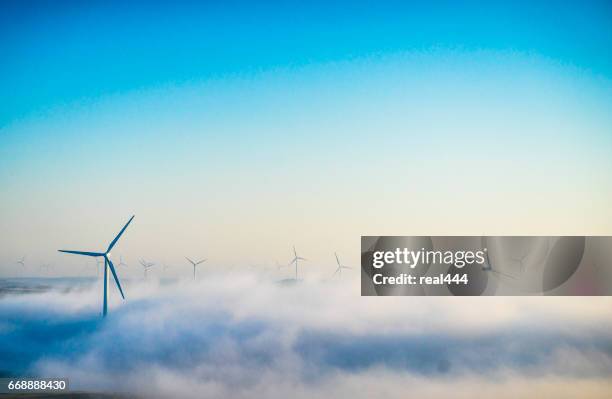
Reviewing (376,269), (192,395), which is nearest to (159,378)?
(192,395)

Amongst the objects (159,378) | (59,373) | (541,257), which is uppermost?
(541,257)

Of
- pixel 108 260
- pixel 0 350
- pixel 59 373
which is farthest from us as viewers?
pixel 108 260

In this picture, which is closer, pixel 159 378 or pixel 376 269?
pixel 376 269

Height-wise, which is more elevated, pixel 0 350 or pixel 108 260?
pixel 108 260

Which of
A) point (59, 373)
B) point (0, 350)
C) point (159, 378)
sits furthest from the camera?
point (159, 378)

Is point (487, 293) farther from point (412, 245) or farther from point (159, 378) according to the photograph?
point (159, 378)

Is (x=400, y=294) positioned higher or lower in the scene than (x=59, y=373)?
higher

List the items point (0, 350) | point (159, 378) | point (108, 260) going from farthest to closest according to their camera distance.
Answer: point (108, 260)
point (159, 378)
point (0, 350)

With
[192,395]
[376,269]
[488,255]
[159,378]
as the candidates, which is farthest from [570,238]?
[159,378]

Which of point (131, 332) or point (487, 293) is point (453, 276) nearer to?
point (487, 293)

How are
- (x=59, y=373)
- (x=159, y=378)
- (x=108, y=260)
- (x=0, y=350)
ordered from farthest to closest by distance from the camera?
(x=108, y=260) < (x=159, y=378) < (x=0, y=350) < (x=59, y=373)
